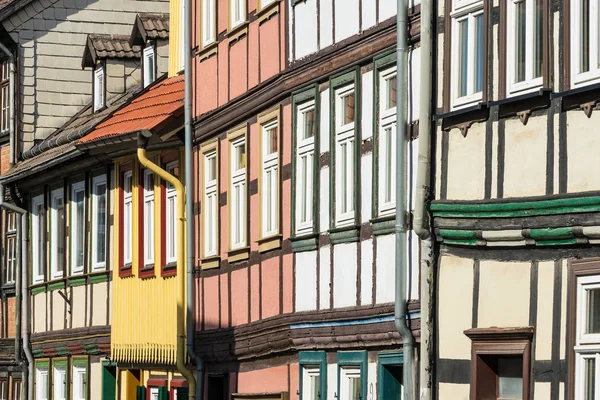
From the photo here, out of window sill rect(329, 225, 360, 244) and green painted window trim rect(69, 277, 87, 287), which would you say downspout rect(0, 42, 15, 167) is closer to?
green painted window trim rect(69, 277, 87, 287)

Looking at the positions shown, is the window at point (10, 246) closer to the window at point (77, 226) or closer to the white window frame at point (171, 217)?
the window at point (77, 226)

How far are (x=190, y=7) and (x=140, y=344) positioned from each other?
4.83 meters

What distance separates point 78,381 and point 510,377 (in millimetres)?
14974

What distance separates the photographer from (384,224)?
1714 centimetres

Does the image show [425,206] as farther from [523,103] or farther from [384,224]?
[523,103]

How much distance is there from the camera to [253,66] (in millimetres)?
21391

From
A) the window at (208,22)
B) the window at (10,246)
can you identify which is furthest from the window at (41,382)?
the window at (208,22)

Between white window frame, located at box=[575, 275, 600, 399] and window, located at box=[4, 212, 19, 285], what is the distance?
19785 mm

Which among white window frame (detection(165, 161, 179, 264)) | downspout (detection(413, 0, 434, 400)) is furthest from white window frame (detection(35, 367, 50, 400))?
downspout (detection(413, 0, 434, 400))

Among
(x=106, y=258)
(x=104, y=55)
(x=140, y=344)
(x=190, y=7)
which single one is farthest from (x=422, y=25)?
(x=104, y=55)

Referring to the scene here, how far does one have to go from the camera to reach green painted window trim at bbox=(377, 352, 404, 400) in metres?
16.9

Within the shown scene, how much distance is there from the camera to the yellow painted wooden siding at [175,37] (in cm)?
2671

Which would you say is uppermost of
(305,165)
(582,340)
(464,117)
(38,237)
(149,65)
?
(149,65)

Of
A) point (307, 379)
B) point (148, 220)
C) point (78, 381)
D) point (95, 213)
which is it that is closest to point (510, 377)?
point (307, 379)
